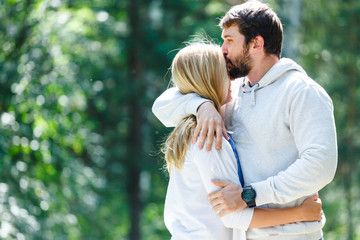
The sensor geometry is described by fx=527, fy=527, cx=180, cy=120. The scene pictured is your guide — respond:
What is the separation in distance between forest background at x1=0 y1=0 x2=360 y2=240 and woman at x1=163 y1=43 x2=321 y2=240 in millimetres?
3710

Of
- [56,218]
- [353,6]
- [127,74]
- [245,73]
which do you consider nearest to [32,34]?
[56,218]

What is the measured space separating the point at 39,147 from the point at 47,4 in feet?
5.24

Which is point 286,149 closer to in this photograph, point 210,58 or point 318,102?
point 318,102

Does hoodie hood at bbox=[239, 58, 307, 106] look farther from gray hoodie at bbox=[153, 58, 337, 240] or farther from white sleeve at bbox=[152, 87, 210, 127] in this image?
white sleeve at bbox=[152, 87, 210, 127]

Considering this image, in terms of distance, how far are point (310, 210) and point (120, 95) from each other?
30.2ft

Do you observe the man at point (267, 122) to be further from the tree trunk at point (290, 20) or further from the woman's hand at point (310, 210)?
the tree trunk at point (290, 20)

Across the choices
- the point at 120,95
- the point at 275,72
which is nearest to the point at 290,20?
the point at 275,72

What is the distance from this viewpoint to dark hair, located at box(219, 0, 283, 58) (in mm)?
2215

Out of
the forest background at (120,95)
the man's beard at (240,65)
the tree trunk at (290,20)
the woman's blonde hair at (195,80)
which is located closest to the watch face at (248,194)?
the woman's blonde hair at (195,80)

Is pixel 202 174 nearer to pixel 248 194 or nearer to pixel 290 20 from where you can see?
pixel 248 194

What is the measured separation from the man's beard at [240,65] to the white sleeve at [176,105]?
0.64ft

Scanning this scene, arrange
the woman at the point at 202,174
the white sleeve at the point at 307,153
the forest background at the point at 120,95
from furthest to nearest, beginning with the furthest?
the forest background at the point at 120,95 → the woman at the point at 202,174 → the white sleeve at the point at 307,153

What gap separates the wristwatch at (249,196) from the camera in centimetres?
200

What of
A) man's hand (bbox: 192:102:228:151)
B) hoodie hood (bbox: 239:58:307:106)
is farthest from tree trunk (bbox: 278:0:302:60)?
man's hand (bbox: 192:102:228:151)
